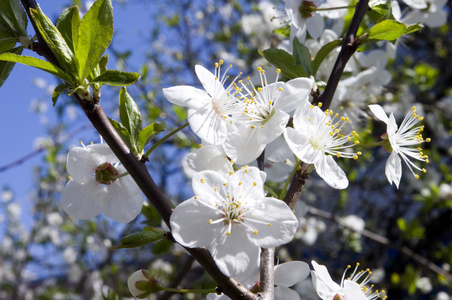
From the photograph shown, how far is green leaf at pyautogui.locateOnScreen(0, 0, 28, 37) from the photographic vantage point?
2.57ft

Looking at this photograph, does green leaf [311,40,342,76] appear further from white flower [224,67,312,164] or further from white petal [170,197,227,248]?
white petal [170,197,227,248]

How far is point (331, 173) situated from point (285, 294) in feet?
0.86

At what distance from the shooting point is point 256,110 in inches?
37.1

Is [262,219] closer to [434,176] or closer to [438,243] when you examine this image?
[434,176]

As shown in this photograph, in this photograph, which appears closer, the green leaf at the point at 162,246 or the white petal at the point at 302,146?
the white petal at the point at 302,146

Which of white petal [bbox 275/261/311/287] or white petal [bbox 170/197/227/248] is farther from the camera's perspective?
white petal [bbox 275/261/311/287]

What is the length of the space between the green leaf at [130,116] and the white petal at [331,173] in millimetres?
351

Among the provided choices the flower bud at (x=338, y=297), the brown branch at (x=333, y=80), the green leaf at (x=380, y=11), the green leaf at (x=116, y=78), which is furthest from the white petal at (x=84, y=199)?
the green leaf at (x=380, y=11)

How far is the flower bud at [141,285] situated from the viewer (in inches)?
35.7

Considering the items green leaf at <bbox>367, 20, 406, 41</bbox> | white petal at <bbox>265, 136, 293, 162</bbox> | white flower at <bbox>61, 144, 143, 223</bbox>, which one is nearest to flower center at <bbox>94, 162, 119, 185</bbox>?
white flower at <bbox>61, 144, 143, 223</bbox>

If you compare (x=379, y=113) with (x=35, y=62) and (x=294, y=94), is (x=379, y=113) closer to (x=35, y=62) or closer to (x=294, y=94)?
(x=294, y=94)

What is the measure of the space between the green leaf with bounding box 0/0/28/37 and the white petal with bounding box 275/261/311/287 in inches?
26.3

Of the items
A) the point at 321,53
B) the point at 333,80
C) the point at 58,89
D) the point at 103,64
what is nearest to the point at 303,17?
the point at 321,53

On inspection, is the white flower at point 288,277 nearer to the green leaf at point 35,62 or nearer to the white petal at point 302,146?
the white petal at point 302,146
